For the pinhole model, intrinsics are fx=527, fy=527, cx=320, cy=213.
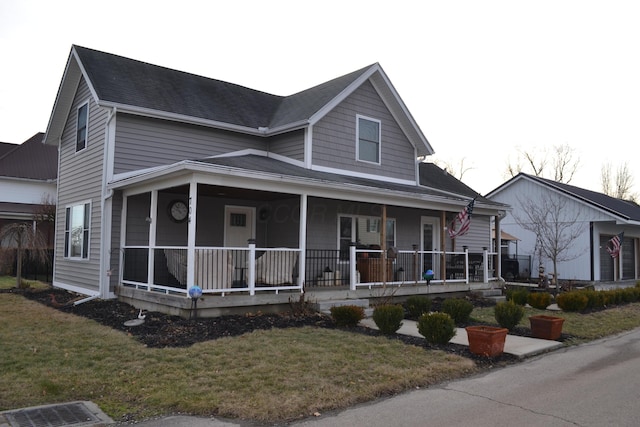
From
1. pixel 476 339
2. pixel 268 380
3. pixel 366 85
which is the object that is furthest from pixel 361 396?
pixel 366 85

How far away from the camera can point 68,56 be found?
1512 cm

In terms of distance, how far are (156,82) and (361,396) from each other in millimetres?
12034

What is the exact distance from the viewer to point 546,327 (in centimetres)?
991

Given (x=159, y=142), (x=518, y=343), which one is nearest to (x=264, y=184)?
(x=159, y=142)

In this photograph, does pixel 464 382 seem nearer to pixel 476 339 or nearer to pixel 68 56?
pixel 476 339

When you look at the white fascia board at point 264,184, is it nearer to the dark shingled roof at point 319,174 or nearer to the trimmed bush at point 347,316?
the dark shingled roof at point 319,174

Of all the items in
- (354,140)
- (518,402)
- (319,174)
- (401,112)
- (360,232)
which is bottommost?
(518,402)

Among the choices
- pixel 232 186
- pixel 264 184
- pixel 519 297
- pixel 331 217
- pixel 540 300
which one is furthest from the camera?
pixel 331 217

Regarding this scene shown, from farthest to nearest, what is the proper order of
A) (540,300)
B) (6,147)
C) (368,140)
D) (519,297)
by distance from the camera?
1. (6,147)
2. (368,140)
3. (519,297)
4. (540,300)

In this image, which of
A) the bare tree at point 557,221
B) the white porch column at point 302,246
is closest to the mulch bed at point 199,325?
the white porch column at point 302,246

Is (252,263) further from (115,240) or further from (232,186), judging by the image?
(115,240)

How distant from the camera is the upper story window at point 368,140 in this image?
1603cm

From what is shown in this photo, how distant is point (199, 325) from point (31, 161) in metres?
27.8

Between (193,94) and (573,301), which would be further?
(193,94)
